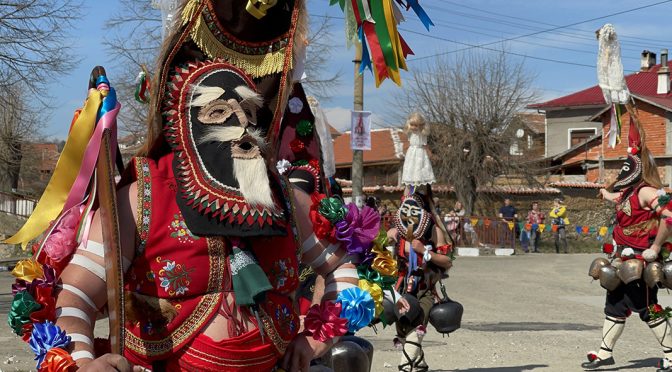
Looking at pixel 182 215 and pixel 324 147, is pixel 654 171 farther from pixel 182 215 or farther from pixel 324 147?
pixel 182 215

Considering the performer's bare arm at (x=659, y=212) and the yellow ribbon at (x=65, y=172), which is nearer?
the yellow ribbon at (x=65, y=172)

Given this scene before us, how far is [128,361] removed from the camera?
283 cm

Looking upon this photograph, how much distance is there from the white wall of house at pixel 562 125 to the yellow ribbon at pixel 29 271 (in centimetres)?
5263

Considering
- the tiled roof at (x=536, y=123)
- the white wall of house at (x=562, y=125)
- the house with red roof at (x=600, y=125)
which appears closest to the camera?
the house with red roof at (x=600, y=125)

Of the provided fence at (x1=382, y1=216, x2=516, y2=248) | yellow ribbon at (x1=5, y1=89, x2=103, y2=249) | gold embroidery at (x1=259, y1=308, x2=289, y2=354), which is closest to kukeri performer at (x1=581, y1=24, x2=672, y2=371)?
gold embroidery at (x1=259, y1=308, x2=289, y2=354)

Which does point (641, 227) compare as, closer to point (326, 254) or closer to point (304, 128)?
point (304, 128)

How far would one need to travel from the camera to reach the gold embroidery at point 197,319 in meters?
2.89

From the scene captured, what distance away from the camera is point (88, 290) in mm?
2744

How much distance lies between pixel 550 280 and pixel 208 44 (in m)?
17.1

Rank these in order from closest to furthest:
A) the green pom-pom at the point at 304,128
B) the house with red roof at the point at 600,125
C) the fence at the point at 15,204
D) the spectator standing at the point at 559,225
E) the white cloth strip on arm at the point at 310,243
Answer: the white cloth strip on arm at the point at 310,243 < the green pom-pom at the point at 304,128 < the fence at the point at 15,204 < the spectator standing at the point at 559,225 < the house with red roof at the point at 600,125

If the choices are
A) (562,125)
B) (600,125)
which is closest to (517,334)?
(600,125)

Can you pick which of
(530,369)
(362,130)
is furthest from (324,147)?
(362,130)

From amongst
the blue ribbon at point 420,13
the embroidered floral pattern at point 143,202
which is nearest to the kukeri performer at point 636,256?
the blue ribbon at point 420,13

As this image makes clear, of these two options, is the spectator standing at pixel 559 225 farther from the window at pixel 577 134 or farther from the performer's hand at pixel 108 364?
the performer's hand at pixel 108 364
